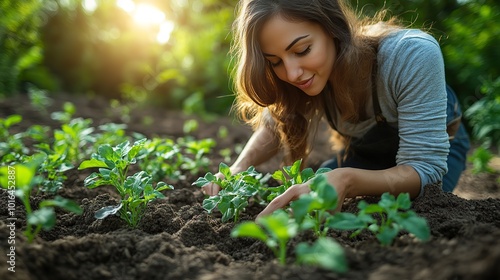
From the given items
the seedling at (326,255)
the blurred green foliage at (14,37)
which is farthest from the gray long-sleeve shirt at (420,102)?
the blurred green foliage at (14,37)

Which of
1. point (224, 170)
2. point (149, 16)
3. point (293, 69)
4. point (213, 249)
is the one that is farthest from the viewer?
point (149, 16)

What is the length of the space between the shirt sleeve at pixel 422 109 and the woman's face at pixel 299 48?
0.35m

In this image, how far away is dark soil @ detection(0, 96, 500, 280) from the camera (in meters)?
1.16

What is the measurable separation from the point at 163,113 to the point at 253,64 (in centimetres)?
429

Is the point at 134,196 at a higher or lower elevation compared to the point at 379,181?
higher

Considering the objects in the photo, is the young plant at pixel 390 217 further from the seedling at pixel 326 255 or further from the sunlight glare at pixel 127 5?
the sunlight glare at pixel 127 5

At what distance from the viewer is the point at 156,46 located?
24.7 ft

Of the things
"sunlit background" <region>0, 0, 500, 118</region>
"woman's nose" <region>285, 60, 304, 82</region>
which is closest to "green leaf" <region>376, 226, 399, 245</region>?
"woman's nose" <region>285, 60, 304, 82</region>

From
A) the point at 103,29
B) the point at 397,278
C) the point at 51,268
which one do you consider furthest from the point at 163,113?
the point at 397,278

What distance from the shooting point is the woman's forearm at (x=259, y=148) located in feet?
8.23

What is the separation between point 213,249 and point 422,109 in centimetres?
111

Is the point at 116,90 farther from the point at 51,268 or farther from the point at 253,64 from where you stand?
the point at 51,268

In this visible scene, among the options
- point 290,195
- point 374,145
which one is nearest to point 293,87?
point 374,145

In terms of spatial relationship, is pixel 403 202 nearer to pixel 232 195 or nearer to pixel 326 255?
pixel 326 255
